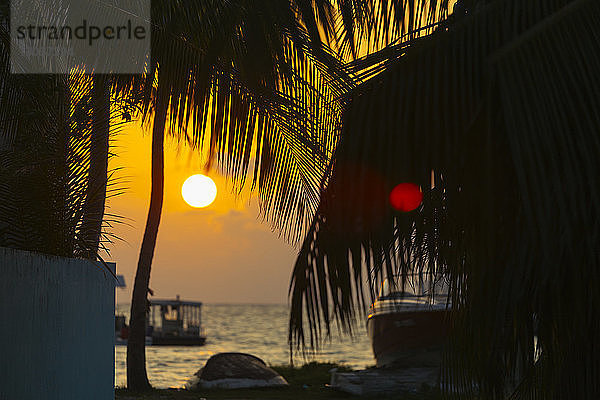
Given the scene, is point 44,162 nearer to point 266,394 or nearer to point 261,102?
point 261,102

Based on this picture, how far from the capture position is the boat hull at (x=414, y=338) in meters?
21.1

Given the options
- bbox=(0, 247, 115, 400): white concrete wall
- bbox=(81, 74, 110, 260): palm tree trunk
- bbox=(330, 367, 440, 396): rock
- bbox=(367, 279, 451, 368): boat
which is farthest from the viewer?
bbox=(367, 279, 451, 368): boat

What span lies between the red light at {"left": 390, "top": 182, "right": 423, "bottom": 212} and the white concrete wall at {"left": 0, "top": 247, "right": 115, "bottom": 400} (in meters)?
3.59

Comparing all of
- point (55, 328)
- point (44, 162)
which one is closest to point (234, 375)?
point (55, 328)

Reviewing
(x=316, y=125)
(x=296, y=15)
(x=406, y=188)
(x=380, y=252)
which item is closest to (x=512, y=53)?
(x=406, y=188)

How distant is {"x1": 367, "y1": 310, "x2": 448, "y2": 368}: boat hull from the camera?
2109cm

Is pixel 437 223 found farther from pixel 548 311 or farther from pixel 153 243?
pixel 153 243

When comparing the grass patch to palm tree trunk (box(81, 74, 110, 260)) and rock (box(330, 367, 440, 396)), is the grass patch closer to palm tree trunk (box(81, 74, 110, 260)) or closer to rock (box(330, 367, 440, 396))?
rock (box(330, 367, 440, 396))

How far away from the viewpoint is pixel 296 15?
881cm

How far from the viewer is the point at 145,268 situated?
1563cm

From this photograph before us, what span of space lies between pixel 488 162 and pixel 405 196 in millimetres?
418

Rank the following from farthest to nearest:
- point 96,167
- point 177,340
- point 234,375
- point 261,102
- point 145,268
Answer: point 177,340 → point 234,375 → point 145,268 → point 261,102 → point 96,167

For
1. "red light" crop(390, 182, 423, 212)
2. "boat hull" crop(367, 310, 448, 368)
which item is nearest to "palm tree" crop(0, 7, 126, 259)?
"red light" crop(390, 182, 423, 212)

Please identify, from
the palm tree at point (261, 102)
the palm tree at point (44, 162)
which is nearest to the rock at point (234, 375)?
the palm tree at point (261, 102)
